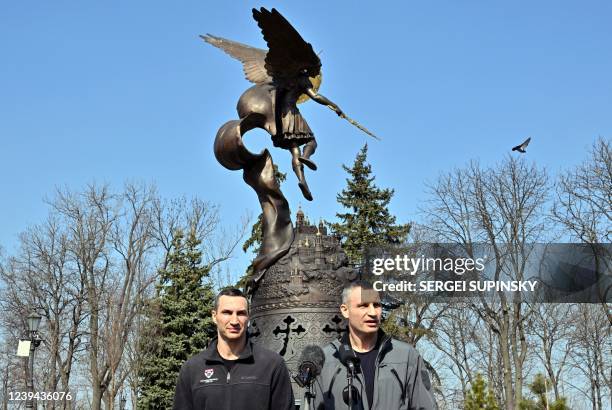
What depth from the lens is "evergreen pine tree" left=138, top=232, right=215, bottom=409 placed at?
29.5 meters

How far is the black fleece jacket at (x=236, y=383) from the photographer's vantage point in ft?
14.3

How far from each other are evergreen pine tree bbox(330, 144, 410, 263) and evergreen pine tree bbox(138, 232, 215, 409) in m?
7.54

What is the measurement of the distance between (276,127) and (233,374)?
24.3 feet

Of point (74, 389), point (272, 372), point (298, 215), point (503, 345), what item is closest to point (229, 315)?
point (272, 372)

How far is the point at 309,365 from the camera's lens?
224 inches

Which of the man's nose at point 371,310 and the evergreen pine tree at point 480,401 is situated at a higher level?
the man's nose at point 371,310

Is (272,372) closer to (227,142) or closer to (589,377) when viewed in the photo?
(227,142)

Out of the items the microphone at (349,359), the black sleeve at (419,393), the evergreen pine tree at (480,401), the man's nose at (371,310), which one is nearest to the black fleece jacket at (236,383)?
the microphone at (349,359)

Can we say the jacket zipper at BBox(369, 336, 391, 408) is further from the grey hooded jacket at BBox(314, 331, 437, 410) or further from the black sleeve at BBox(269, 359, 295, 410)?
the black sleeve at BBox(269, 359, 295, 410)

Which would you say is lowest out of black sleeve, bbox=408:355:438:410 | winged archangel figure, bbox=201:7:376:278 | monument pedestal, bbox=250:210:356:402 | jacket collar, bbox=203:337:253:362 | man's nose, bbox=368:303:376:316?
black sleeve, bbox=408:355:438:410

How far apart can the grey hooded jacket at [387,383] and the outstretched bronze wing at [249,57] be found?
793cm
